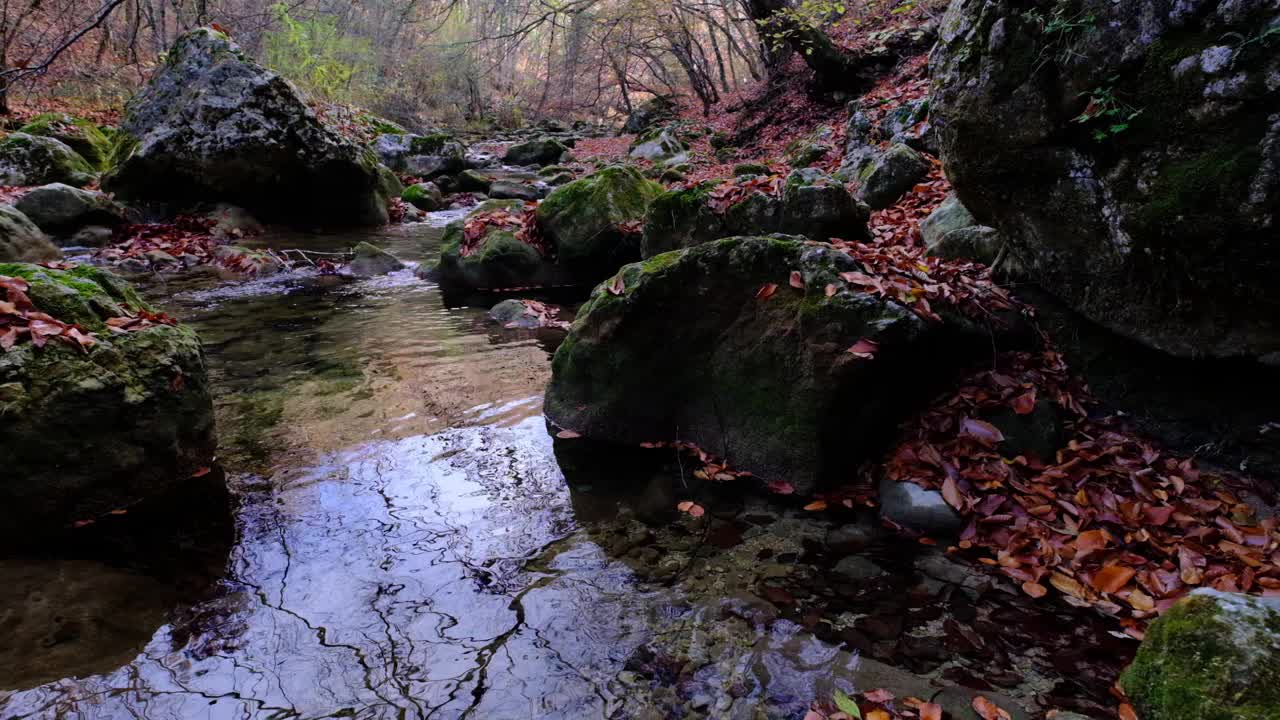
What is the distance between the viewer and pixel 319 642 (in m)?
2.66

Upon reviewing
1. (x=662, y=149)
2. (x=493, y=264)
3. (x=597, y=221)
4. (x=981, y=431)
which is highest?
(x=662, y=149)

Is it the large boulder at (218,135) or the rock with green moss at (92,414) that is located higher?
the large boulder at (218,135)

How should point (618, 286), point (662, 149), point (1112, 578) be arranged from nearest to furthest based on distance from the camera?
1. point (1112, 578)
2. point (618, 286)
3. point (662, 149)

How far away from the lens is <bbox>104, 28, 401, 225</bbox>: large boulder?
1075cm

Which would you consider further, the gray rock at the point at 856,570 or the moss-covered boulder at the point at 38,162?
the moss-covered boulder at the point at 38,162

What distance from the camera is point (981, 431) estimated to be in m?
3.61

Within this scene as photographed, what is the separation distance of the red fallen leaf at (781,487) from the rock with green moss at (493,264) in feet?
19.1

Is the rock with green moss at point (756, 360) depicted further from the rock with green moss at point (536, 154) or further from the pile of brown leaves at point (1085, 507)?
the rock with green moss at point (536, 154)

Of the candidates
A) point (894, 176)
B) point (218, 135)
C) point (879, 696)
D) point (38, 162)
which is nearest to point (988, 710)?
point (879, 696)

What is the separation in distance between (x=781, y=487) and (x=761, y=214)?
3.41m

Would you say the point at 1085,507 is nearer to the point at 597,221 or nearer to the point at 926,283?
the point at 926,283

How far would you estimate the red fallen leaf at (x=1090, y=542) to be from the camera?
294 centimetres

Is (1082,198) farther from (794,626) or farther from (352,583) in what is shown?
(352,583)

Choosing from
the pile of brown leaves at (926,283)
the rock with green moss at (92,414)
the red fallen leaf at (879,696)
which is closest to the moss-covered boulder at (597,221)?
the pile of brown leaves at (926,283)
